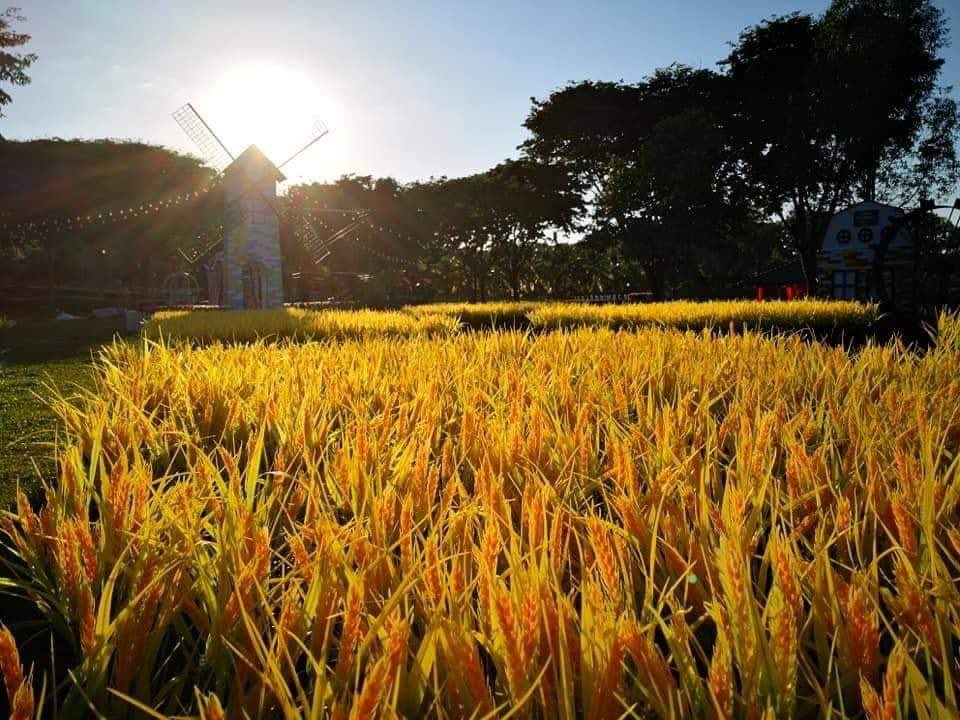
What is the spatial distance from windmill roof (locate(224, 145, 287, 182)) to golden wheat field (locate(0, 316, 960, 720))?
81.6 ft

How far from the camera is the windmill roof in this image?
24906mm

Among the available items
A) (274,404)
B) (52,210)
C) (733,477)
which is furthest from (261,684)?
(52,210)

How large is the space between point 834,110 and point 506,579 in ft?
94.4

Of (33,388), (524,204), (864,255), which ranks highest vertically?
(524,204)

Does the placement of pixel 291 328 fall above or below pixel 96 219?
below

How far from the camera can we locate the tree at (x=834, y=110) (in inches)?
930

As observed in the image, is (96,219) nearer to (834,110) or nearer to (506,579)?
(834,110)

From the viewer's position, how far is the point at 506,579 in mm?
1322

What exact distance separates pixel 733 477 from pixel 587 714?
1.20 m

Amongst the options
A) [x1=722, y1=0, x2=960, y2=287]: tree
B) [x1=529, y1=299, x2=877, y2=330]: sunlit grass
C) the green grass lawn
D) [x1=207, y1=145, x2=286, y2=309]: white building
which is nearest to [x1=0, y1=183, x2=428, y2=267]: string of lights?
[x1=207, y1=145, x2=286, y2=309]: white building

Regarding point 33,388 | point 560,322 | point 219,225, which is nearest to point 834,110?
point 560,322

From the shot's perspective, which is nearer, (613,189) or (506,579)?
(506,579)

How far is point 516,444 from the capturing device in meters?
1.97

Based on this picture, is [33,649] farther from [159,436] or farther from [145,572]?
[159,436]
